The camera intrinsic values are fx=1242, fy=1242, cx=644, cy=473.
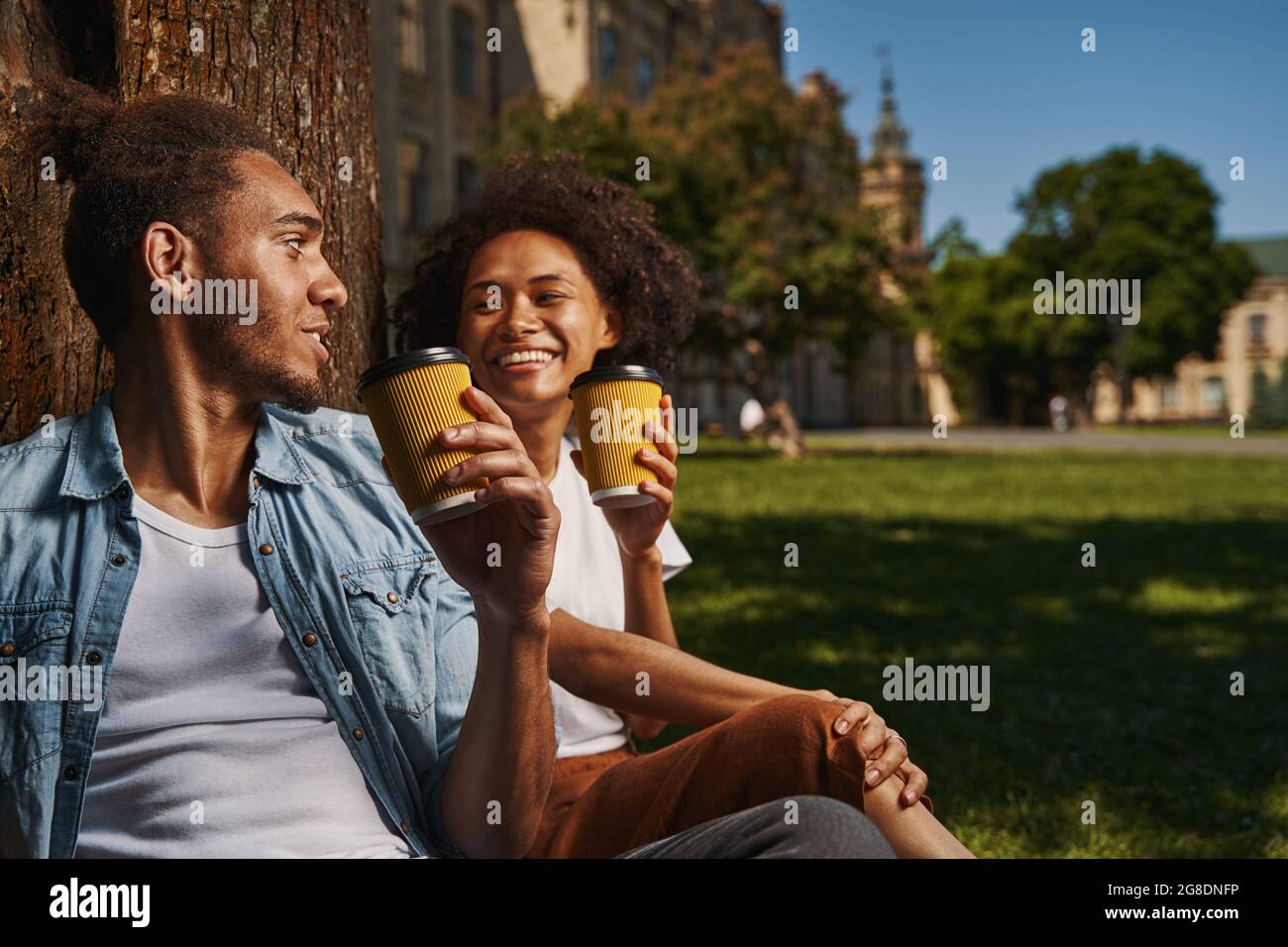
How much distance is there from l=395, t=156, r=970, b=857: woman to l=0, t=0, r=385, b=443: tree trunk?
9.4 inches

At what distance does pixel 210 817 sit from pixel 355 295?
1308 mm

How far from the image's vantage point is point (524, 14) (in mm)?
35219

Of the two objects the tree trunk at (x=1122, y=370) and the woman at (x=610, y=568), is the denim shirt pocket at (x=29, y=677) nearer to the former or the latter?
the woman at (x=610, y=568)

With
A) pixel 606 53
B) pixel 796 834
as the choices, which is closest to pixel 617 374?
pixel 796 834

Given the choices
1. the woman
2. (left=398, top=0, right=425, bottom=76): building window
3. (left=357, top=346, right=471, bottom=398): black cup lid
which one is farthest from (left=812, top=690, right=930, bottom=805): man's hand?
(left=398, top=0, right=425, bottom=76): building window

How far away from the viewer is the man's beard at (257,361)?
189 cm

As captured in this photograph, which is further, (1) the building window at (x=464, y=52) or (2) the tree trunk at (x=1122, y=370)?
(2) the tree trunk at (x=1122, y=370)

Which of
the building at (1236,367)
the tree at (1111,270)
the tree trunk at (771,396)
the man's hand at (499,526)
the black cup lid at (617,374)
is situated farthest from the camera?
the building at (1236,367)

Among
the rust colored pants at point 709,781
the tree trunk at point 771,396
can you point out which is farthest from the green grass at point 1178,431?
the rust colored pants at point 709,781

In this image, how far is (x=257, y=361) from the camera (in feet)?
6.23

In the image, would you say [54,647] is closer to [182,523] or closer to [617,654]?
[182,523]

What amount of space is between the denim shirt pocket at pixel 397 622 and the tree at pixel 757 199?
21.6 metres
